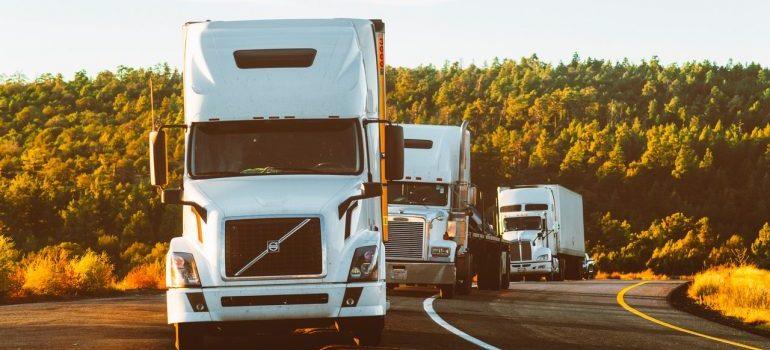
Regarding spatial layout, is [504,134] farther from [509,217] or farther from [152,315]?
[152,315]

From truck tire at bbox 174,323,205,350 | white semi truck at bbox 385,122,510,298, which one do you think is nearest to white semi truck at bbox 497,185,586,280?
white semi truck at bbox 385,122,510,298

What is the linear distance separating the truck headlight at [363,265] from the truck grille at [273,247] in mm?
355

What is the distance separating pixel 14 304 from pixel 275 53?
500 inches

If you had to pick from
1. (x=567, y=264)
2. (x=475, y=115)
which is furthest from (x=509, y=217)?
(x=475, y=115)

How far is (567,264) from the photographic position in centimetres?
5581

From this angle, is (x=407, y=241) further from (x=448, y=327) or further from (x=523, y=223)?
(x=523, y=223)

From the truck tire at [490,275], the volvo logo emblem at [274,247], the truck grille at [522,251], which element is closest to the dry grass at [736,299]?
the truck tire at [490,275]

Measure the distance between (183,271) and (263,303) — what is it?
3.00ft

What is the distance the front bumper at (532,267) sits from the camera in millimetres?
48719

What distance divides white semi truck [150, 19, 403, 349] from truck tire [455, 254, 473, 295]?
36.9 feet

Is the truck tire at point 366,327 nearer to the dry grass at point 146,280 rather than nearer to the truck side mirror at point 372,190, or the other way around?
the truck side mirror at point 372,190

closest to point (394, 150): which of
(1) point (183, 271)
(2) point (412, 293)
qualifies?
(1) point (183, 271)

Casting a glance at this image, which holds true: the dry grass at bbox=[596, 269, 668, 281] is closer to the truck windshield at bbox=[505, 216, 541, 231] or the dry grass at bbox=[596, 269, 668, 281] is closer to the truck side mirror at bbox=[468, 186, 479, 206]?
the truck windshield at bbox=[505, 216, 541, 231]

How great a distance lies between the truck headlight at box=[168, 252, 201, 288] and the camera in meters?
12.6
